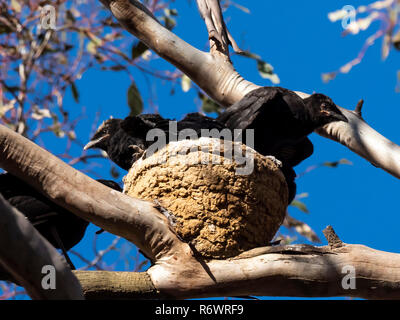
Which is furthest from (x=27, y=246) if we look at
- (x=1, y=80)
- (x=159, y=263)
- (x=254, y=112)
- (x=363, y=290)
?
(x=1, y=80)

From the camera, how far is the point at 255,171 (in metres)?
3.40

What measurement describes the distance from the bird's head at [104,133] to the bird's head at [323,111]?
1.34m

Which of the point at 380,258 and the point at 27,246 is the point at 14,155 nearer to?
the point at 27,246

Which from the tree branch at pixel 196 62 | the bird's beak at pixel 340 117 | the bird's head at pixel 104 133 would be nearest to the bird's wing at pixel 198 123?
the tree branch at pixel 196 62

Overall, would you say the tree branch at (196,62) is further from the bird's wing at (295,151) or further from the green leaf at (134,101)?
the green leaf at (134,101)

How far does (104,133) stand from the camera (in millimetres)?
4117

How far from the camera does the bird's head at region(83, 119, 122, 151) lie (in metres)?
4.06

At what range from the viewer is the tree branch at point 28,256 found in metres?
1.65

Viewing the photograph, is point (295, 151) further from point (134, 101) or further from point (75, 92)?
point (75, 92)

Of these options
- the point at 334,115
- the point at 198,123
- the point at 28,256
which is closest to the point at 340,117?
the point at 334,115

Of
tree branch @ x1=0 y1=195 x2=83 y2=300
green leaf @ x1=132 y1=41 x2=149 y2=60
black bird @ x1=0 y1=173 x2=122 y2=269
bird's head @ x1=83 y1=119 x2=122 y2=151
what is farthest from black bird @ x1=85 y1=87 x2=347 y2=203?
tree branch @ x1=0 y1=195 x2=83 y2=300

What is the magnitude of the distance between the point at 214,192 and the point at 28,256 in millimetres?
1660

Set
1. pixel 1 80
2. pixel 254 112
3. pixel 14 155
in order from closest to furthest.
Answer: pixel 14 155
pixel 254 112
pixel 1 80

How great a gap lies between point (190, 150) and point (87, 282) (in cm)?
127
